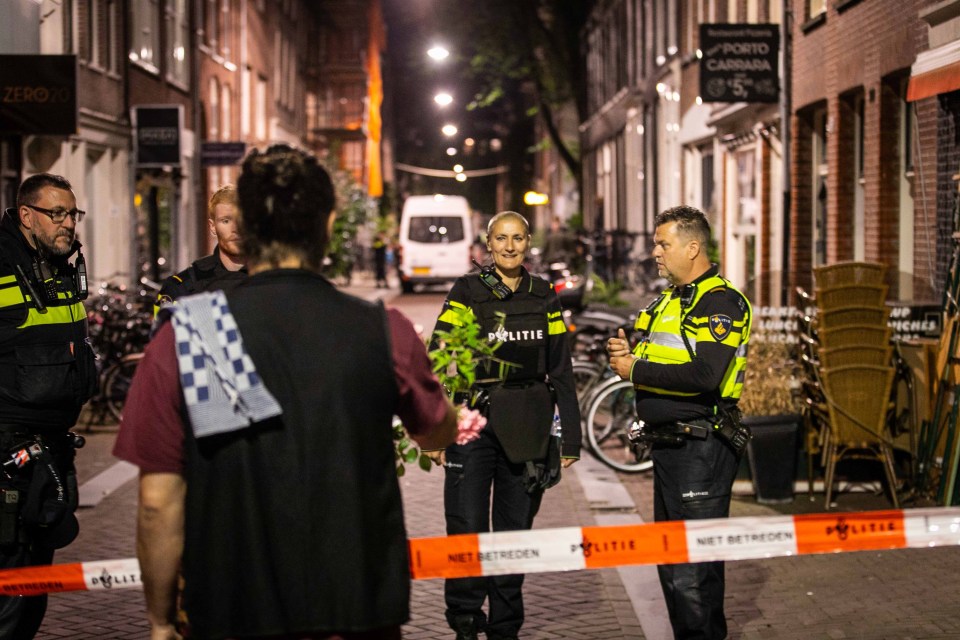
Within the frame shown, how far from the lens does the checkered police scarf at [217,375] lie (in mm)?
2951

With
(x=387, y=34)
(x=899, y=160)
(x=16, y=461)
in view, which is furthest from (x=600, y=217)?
(x=387, y=34)

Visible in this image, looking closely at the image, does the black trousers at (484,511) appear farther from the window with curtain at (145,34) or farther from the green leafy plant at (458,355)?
the window with curtain at (145,34)

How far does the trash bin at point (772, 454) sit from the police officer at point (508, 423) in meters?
3.38

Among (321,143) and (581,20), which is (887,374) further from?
(321,143)

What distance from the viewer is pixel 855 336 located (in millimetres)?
9195

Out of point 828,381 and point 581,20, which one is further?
point 581,20

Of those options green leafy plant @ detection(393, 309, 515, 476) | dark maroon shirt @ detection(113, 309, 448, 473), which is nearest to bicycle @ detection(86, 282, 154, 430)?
green leafy plant @ detection(393, 309, 515, 476)

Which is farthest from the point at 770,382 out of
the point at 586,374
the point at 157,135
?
the point at 157,135

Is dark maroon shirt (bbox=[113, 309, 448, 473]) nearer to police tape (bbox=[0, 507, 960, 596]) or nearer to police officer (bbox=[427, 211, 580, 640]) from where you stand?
police tape (bbox=[0, 507, 960, 596])

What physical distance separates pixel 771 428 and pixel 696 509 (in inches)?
156

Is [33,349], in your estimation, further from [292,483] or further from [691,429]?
[292,483]

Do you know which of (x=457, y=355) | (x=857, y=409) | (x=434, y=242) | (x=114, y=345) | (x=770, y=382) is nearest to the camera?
(x=457, y=355)

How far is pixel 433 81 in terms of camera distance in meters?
99.2

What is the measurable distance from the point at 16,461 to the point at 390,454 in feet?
8.46
